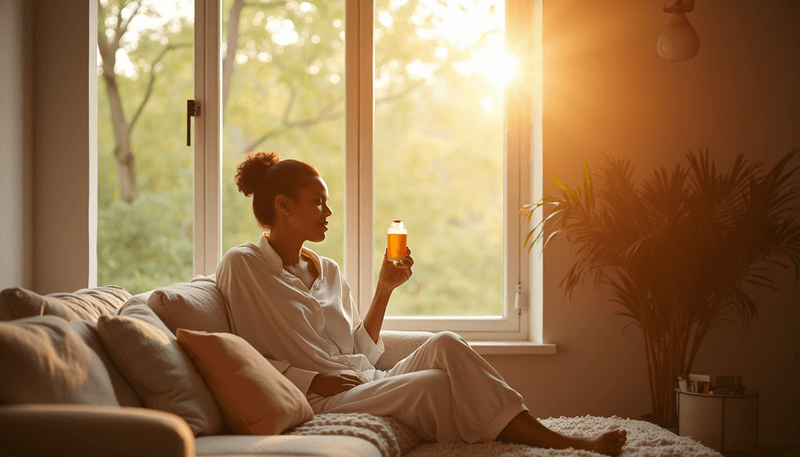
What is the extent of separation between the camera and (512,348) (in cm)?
309

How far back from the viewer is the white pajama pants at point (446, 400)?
6.30ft

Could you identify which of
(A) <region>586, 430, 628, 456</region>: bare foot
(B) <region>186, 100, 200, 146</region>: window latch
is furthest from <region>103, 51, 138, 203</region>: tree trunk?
(A) <region>586, 430, 628, 456</region>: bare foot

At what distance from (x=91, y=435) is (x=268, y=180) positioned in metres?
1.40

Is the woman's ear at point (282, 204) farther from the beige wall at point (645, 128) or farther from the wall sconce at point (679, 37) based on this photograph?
the wall sconce at point (679, 37)

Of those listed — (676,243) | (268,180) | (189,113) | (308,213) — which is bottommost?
(676,243)

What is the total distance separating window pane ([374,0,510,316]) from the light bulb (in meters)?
0.79

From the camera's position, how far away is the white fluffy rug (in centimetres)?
175

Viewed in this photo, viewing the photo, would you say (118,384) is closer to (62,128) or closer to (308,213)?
(308,213)

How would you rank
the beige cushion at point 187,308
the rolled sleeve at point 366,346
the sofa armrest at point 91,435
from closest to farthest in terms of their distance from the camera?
the sofa armrest at point 91,435 < the beige cushion at point 187,308 < the rolled sleeve at point 366,346

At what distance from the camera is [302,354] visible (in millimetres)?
2141

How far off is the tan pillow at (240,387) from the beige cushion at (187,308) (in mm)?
196

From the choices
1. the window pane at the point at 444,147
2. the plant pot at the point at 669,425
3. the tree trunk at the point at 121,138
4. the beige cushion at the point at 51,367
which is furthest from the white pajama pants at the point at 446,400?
the tree trunk at the point at 121,138

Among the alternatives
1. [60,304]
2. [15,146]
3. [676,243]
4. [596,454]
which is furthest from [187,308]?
[676,243]

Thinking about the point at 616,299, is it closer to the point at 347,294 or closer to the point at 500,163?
the point at 500,163
